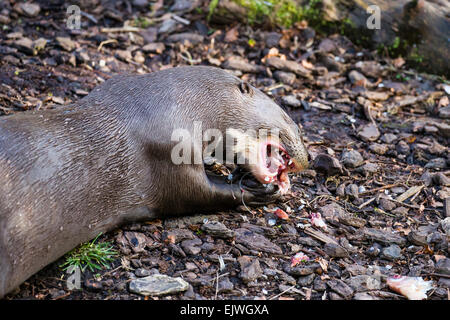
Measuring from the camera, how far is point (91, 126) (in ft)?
13.6

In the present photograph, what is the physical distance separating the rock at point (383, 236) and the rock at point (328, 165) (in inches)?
32.2

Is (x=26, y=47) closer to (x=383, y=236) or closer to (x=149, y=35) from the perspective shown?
(x=149, y=35)

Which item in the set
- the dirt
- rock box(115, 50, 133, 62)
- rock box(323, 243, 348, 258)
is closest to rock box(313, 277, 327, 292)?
the dirt

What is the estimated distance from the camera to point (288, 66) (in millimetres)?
6855

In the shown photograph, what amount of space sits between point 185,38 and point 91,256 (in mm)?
3904

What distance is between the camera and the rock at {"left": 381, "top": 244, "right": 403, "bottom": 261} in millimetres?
4334

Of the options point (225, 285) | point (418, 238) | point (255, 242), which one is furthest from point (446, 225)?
point (225, 285)

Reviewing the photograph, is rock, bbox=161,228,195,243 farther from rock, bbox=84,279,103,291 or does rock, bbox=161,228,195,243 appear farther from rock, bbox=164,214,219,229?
rock, bbox=84,279,103,291

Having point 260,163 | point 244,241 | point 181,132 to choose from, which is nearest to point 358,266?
point 244,241

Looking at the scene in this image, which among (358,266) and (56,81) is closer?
(358,266)

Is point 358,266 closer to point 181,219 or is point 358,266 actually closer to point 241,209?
point 241,209

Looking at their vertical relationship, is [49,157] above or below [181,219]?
above

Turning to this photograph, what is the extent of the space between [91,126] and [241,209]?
1431 mm

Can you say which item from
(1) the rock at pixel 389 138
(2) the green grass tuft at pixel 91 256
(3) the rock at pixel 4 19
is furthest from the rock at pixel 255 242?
(3) the rock at pixel 4 19
